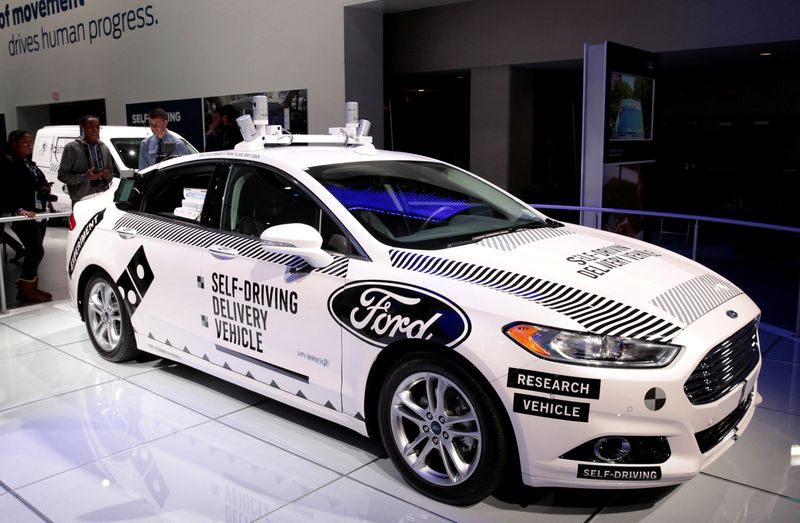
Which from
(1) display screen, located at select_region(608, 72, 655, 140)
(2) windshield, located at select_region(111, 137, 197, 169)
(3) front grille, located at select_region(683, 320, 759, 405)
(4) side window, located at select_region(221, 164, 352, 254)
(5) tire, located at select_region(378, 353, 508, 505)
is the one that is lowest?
(5) tire, located at select_region(378, 353, 508, 505)

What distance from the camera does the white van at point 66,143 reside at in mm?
9984

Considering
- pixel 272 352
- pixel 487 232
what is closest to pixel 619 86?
pixel 487 232

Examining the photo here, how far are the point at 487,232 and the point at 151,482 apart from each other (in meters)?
1.98

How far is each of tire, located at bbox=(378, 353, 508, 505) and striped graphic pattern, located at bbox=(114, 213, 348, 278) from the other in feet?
1.92

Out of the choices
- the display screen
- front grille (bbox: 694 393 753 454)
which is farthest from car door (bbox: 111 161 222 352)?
the display screen

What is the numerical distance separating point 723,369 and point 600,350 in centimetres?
59

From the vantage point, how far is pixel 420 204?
351cm

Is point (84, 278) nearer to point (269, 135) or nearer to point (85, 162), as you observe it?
point (269, 135)

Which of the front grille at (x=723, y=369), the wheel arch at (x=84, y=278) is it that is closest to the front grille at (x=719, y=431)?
the front grille at (x=723, y=369)

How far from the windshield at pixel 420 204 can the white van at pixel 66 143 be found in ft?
21.5

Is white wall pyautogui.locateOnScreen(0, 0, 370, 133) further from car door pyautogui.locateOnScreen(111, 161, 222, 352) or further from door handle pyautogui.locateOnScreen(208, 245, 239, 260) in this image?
door handle pyautogui.locateOnScreen(208, 245, 239, 260)

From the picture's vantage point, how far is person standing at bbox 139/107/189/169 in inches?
255

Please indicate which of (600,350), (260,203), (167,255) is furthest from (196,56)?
(600,350)

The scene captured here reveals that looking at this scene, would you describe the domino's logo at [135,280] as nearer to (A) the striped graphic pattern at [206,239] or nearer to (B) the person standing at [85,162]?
(A) the striped graphic pattern at [206,239]
